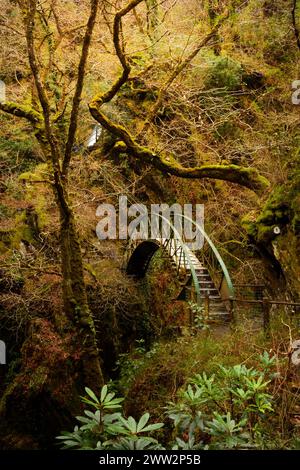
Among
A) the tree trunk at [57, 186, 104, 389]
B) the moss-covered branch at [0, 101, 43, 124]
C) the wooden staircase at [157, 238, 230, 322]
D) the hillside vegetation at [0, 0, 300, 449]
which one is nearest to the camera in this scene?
the hillside vegetation at [0, 0, 300, 449]

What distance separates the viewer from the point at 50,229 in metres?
10.9

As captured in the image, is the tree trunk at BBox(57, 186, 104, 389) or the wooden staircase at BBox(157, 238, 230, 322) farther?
the wooden staircase at BBox(157, 238, 230, 322)

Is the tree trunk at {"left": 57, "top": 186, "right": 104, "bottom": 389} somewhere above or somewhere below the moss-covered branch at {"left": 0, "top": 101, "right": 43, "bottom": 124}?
below

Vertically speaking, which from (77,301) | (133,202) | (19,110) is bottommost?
(77,301)

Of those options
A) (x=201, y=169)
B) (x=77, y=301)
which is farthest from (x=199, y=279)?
(x=77, y=301)

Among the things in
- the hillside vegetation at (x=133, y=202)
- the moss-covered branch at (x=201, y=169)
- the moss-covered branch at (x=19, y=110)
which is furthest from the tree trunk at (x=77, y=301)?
the moss-covered branch at (x=19, y=110)

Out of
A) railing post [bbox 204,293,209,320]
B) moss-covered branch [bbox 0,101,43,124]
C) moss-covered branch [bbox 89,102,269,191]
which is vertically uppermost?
moss-covered branch [bbox 0,101,43,124]

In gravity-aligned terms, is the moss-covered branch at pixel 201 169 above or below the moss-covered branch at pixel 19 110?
below

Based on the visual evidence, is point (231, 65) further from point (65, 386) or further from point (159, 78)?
point (65, 386)

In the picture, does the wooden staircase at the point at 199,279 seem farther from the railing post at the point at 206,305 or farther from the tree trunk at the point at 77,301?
the tree trunk at the point at 77,301

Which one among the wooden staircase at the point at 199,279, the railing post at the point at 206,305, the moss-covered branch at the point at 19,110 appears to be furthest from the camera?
the wooden staircase at the point at 199,279

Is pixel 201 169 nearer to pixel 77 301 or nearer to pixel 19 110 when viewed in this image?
pixel 77 301

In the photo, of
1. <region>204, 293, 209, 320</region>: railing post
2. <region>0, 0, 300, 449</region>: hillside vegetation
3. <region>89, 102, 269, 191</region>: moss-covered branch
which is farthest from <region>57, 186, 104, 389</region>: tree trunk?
<region>204, 293, 209, 320</region>: railing post

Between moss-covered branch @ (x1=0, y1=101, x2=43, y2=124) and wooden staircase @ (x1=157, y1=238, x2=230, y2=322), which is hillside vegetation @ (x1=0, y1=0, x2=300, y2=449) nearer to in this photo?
moss-covered branch @ (x1=0, y1=101, x2=43, y2=124)
